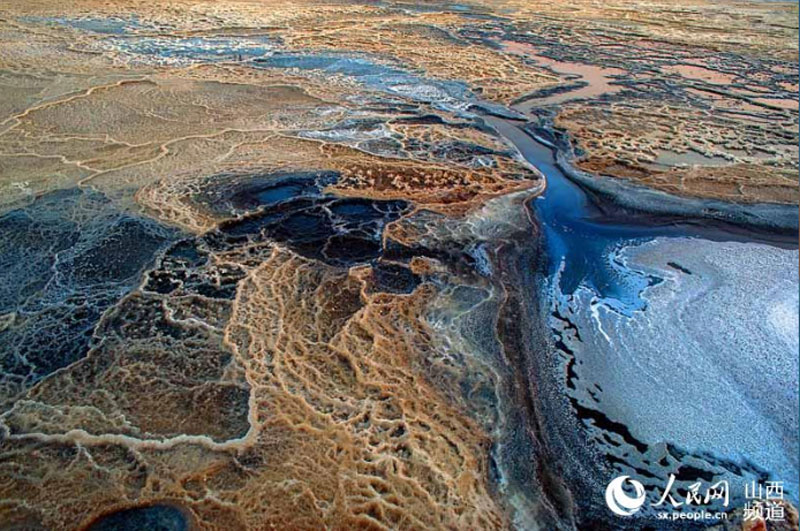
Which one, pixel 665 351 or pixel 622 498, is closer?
pixel 622 498

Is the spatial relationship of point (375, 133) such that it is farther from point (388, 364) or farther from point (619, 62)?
point (619, 62)

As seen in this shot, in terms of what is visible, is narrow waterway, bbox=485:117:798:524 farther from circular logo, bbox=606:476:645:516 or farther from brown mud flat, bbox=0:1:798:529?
brown mud flat, bbox=0:1:798:529

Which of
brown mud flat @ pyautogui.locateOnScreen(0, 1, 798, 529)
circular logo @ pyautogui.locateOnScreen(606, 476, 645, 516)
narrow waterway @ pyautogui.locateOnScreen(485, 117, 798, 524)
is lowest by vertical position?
brown mud flat @ pyautogui.locateOnScreen(0, 1, 798, 529)

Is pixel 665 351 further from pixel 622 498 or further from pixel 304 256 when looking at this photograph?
pixel 304 256

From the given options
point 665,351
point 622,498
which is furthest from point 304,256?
point 622,498

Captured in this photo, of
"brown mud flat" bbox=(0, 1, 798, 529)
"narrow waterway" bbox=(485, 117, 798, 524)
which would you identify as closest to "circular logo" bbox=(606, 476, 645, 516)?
"narrow waterway" bbox=(485, 117, 798, 524)

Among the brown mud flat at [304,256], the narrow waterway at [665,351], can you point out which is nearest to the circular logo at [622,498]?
the narrow waterway at [665,351]
